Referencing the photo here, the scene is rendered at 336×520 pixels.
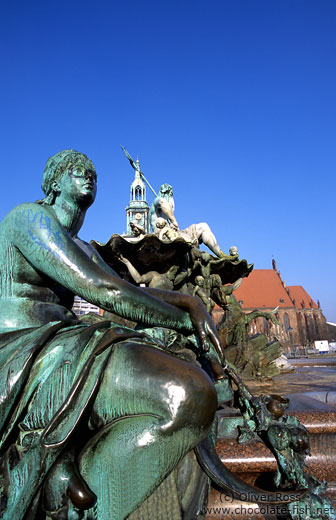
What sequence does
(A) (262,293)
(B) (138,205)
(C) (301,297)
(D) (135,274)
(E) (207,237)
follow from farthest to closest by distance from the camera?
(B) (138,205)
(C) (301,297)
(A) (262,293)
(E) (207,237)
(D) (135,274)

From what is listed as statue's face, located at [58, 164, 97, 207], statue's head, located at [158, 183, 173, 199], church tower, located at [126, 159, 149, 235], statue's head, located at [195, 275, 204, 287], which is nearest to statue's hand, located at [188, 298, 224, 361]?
statue's face, located at [58, 164, 97, 207]

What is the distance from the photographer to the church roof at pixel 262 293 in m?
60.1

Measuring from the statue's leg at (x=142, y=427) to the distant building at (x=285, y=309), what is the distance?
58.0m

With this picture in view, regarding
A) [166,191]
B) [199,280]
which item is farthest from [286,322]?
[199,280]

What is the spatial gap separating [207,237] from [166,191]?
1.78 metres

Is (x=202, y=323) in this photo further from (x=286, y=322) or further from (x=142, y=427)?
(x=286, y=322)

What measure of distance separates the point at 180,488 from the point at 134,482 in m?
0.49

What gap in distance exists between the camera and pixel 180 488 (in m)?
1.50

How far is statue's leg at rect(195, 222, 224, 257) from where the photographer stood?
805cm

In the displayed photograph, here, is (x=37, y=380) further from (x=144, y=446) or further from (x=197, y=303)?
(x=197, y=303)

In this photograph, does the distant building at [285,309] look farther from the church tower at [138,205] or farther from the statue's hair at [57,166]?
the statue's hair at [57,166]

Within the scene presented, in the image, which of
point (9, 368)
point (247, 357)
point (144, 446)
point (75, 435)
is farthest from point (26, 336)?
point (247, 357)

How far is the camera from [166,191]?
29.7 ft

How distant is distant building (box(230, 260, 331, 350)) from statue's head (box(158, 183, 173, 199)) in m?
50.6
